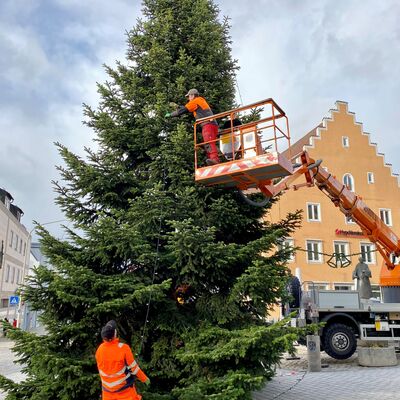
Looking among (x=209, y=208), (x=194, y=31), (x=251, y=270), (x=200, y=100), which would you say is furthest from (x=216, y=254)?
(x=194, y=31)

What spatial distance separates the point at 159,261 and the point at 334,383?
19.1ft

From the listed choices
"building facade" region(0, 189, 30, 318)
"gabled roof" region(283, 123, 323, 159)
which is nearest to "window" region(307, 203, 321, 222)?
"gabled roof" region(283, 123, 323, 159)

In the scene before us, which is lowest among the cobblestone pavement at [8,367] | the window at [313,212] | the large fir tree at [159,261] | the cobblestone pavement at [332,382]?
the cobblestone pavement at [8,367]

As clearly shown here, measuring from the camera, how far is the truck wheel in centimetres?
1339

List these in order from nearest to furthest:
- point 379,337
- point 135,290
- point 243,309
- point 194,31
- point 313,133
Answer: point 135,290 → point 243,309 → point 194,31 → point 379,337 → point 313,133

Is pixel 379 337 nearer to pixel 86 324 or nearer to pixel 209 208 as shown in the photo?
pixel 209 208

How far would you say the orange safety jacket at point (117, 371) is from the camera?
5434 mm

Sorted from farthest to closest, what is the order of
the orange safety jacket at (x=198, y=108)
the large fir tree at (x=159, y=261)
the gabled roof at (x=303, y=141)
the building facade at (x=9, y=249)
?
the building facade at (x=9, y=249) → the gabled roof at (x=303, y=141) → the orange safety jacket at (x=198, y=108) → the large fir tree at (x=159, y=261)

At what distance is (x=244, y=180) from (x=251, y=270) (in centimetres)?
165

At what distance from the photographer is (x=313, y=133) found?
33844 millimetres

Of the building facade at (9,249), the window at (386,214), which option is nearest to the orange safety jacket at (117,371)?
the building facade at (9,249)

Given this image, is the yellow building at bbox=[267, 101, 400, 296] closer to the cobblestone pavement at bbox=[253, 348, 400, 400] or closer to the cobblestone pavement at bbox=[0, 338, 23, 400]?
the cobblestone pavement at bbox=[253, 348, 400, 400]

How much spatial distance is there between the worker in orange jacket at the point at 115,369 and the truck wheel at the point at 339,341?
9.53 metres

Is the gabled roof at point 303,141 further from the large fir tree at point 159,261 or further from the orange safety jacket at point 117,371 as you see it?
the orange safety jacket at point 117,371
